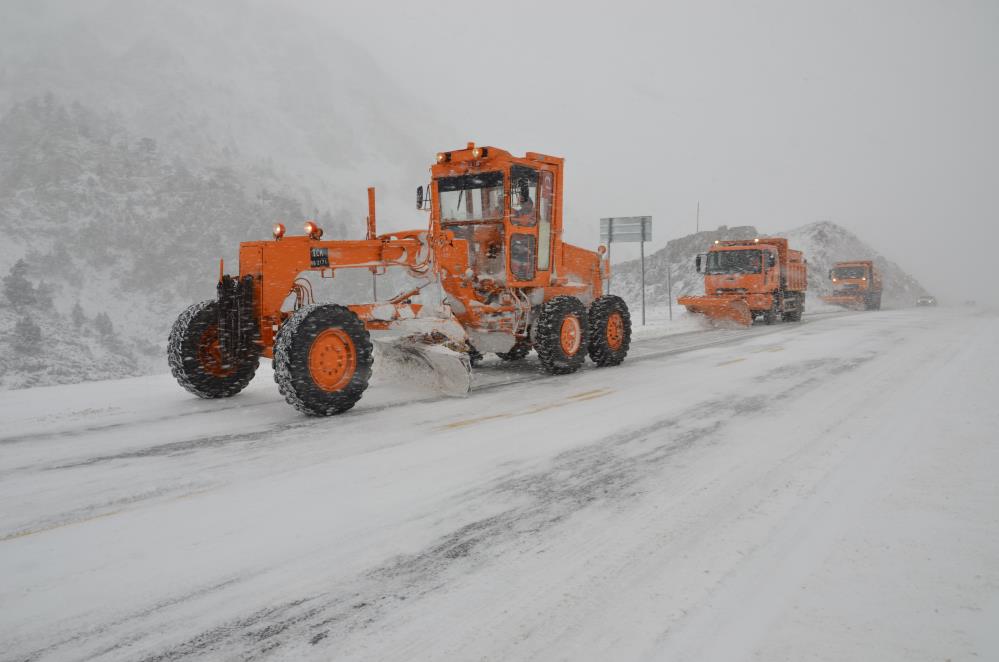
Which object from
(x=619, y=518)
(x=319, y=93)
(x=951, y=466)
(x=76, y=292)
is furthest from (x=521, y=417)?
(x=319, y=93)

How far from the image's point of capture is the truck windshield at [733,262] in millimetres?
20406

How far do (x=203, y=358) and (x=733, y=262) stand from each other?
17.7m

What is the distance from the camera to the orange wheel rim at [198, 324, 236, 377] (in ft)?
23.1

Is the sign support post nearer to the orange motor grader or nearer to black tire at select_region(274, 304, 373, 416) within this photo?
the orange motor grader

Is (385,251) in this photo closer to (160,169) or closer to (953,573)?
(953,573)

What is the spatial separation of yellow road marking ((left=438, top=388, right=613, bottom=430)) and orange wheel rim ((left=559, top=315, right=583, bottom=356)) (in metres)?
1.52

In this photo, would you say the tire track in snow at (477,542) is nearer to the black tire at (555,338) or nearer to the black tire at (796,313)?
the black tire at (555,338)

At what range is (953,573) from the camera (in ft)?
9.05

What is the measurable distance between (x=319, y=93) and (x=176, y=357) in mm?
187904

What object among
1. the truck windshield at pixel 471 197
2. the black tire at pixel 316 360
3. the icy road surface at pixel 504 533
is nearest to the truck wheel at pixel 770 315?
the truck windshield at pixel 471 197

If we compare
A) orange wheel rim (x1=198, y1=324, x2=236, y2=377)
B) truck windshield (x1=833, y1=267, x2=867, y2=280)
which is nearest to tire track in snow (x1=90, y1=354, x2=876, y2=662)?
orange wheel rim (x1=198, y1=324, x2=236, y2=377)

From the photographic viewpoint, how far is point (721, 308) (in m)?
19.1

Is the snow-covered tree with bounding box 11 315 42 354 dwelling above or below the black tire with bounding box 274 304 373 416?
below

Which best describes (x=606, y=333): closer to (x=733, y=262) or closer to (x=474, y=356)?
(x=474, y=356)
